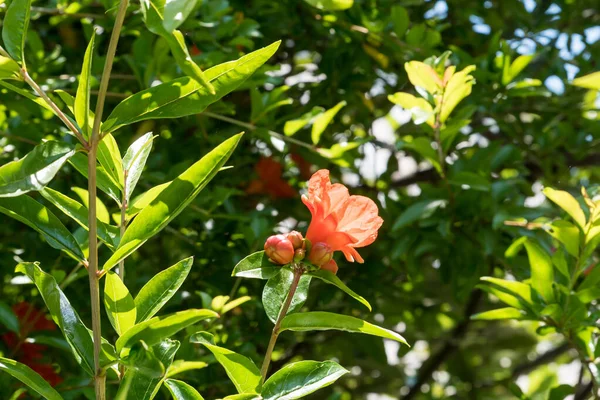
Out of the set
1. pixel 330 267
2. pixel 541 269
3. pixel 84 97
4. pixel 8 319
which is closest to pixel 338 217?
pixel 330 267

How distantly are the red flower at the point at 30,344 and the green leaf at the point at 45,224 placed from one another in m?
0.57

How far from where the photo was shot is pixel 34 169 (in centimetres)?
67

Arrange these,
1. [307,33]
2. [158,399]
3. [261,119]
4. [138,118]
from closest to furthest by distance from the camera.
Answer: [138,118], [158,399], [261,119], [307,33]

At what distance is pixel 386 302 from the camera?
1930 mm

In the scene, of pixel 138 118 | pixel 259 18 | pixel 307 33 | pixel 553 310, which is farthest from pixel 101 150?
pixel 307 33

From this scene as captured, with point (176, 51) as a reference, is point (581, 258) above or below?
below

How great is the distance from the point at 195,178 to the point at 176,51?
15 centimetres

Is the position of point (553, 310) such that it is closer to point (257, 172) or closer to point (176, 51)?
point (176, 51)

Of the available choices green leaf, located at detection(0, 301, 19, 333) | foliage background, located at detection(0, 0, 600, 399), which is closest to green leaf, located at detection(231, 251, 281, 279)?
foliage background, located at detection(0, 0, 600, 399)

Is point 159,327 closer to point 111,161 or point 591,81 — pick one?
point 111,161

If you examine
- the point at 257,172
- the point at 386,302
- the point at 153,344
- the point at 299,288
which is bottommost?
the point at 386,302

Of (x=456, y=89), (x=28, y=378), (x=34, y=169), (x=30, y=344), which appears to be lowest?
(x=30, y=344)

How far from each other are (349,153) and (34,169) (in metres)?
0.90

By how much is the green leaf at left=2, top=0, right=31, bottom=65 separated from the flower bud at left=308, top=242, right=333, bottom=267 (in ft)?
1.02
